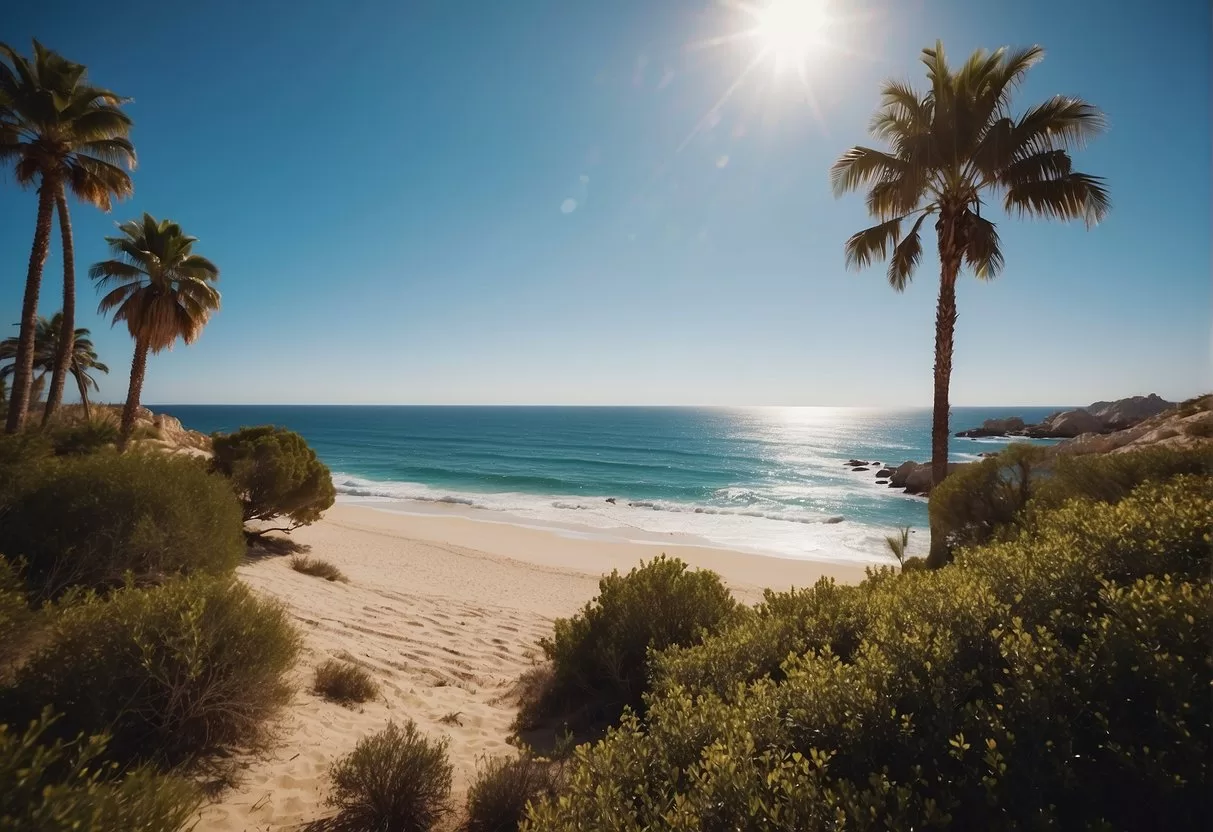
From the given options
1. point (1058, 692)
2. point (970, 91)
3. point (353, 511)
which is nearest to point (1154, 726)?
point (1058, 692)

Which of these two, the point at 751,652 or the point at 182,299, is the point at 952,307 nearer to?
the point at 751,652

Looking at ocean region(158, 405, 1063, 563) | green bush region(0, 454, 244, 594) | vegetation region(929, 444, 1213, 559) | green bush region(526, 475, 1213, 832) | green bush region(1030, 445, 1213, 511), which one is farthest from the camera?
ocean region(158, 405, 1063, 563)

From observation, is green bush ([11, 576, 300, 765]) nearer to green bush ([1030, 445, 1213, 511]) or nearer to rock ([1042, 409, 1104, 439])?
green bush ([1030, 445, 1213, 511])

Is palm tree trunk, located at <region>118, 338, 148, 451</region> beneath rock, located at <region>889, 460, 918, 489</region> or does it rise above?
above

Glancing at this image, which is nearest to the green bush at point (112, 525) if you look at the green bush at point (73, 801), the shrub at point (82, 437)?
the green bush at point (73, 801)

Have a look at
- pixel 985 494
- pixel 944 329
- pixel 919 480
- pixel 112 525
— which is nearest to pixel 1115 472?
pixel 985 494

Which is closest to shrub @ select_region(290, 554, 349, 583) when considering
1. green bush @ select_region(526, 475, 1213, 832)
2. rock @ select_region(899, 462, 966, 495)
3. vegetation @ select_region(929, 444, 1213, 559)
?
green bush @ select_region(526, 475, 1213, 832)
